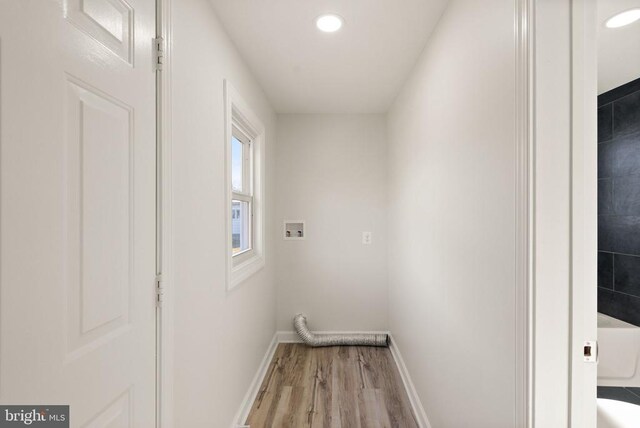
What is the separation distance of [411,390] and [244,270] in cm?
148

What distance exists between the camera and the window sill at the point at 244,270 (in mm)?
1813

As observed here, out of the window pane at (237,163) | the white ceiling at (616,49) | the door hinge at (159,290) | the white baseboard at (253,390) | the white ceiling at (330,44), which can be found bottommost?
the white baseboard at (253,390)

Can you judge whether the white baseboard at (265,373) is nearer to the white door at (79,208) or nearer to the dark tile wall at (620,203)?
the white door at (79,208)

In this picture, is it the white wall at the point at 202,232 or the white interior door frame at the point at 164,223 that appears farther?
the white wall at the point at 202,232

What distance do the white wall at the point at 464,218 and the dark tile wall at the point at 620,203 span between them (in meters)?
1.33

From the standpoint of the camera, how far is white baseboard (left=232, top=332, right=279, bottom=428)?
76.6 inches

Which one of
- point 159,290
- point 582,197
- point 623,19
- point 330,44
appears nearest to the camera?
point 582,197

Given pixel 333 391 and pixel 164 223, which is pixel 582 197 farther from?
pixel 333 391

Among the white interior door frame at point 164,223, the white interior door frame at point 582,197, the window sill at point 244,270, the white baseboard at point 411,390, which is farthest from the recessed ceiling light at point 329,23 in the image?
the white baseboard at point 411,390

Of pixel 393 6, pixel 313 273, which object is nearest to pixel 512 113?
pixel 393 6

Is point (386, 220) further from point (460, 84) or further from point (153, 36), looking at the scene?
point (153, 36)

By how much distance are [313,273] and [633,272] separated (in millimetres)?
2476

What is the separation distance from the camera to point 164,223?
3.53 ft

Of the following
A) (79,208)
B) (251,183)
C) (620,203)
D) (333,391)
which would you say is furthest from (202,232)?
(620,203)
